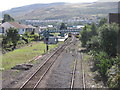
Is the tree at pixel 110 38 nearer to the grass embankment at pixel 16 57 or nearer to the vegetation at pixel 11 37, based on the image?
the grass embankment at pixel 16 57

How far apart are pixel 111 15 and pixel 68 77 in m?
15.6

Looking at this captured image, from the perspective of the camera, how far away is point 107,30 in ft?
66.6

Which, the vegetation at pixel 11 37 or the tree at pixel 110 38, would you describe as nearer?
the tree at pixel 110 38

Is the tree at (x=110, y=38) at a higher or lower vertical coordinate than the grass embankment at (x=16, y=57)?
higher

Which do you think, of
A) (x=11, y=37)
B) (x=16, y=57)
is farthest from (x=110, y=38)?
(x=11, y=37)

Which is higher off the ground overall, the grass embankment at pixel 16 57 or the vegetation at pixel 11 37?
the vegetation at pixel 11 37

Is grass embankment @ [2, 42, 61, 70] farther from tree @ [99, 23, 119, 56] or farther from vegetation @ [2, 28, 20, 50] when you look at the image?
tree @ [99, 23, 119, 56]

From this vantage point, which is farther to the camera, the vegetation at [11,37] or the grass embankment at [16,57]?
the vegetation at [11,37]

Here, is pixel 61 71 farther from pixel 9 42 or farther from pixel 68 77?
pixel 9 42

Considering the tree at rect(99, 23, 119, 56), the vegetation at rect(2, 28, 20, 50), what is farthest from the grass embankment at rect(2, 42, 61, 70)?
the tree at rect(99, 23, 119, 56)

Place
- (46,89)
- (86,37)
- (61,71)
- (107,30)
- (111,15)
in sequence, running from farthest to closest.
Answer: (86,37)
(111,15)
(107,30)
(61,71)
(46,89)

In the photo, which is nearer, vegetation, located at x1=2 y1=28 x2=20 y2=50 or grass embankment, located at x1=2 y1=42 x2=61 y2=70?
grass embankment, located at x1=2 y1=42 x2=61 y2=70

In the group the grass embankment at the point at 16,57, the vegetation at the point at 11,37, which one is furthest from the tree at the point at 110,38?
the vegetation at the point at 11,37

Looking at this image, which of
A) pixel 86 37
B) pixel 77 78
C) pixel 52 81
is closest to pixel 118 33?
pixel 77 78
